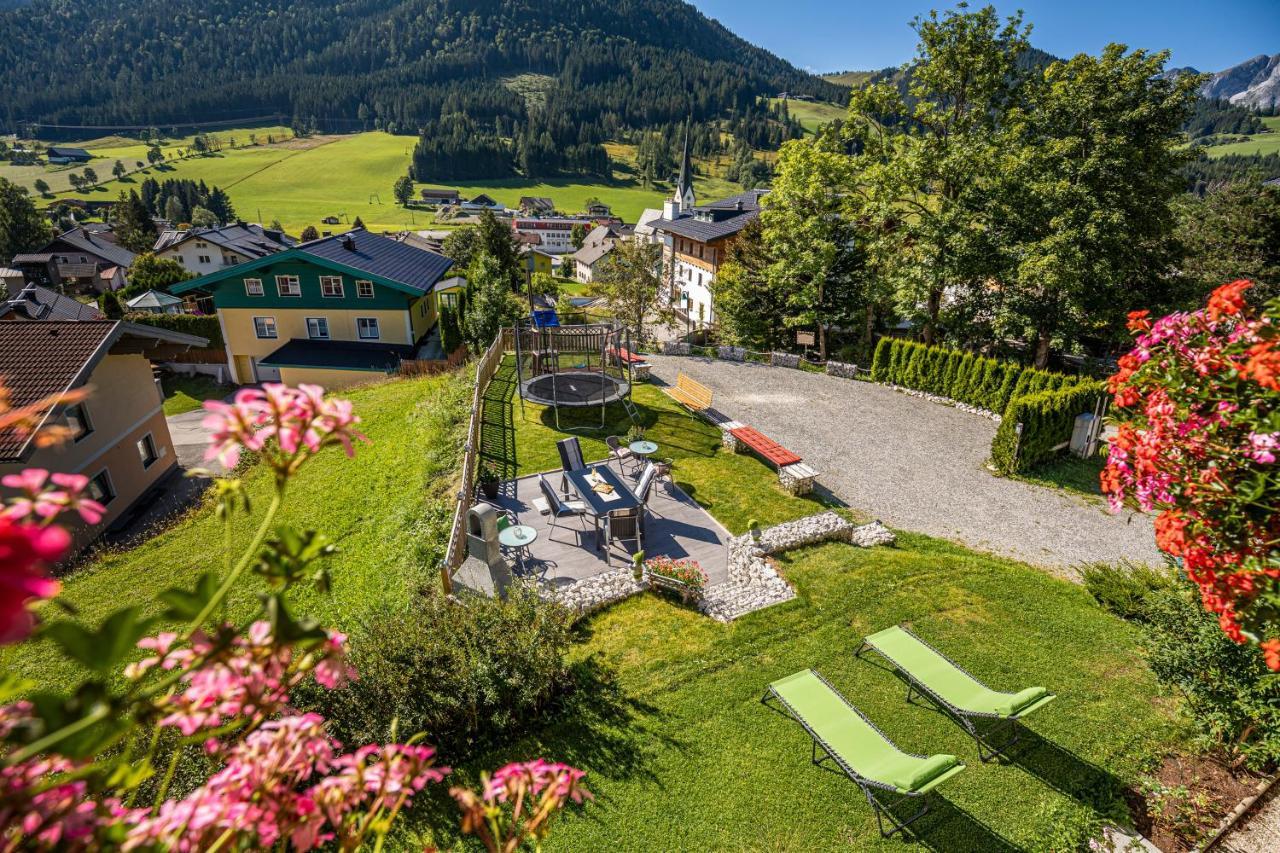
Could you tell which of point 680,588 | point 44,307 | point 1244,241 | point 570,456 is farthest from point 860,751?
point 44,307

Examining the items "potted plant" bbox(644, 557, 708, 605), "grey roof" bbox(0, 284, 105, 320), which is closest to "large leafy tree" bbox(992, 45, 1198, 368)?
"potted plant" bbox(644, 557, 708, 605)

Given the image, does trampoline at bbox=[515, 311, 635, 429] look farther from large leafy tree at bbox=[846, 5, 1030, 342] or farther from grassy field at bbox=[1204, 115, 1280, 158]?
grassy field at bbox=[1204, 115, 1280, 158]

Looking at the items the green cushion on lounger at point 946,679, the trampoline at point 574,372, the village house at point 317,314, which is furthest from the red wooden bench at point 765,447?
the village house at point 317,314

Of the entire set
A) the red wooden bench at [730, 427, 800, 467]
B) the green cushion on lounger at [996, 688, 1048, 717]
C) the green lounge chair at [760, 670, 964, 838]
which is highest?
the green cushion on lounger at [996, 688, 1048, 717]

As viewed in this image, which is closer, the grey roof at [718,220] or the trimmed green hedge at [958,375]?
the trimmed green hedge at [958,375]

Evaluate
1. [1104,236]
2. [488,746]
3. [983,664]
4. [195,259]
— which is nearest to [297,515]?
[488,746]

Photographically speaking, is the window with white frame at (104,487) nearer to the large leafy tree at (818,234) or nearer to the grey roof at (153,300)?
the large leafy tree at (818,234)
